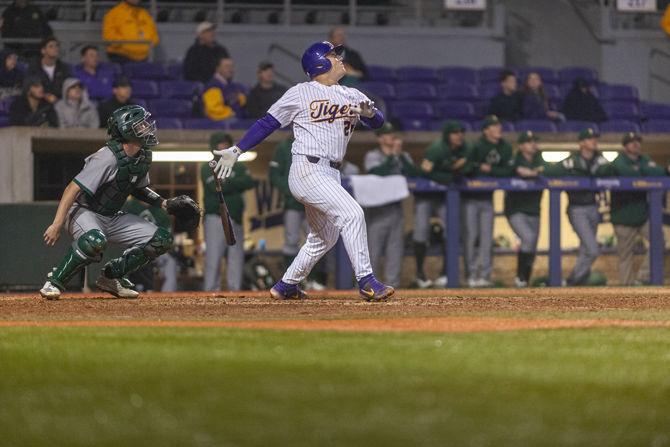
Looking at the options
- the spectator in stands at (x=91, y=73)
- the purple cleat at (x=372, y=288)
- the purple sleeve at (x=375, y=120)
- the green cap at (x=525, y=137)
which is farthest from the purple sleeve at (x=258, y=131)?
the spectator in stands at (x=91, y=73)

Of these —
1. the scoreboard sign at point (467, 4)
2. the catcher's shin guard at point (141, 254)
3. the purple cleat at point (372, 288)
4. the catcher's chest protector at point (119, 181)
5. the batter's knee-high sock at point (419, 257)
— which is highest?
the scoreboard sign at point (467, 4)

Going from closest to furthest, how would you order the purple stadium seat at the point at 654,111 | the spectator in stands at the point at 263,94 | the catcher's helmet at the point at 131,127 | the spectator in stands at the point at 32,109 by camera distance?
the catcher's helmet at the point at 131,127, the spectator in stands at the point at 32,109, the spectator in stands at the point at 263,94, the purple stadium seat at the point at 654,111

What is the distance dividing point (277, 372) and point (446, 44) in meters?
14.6

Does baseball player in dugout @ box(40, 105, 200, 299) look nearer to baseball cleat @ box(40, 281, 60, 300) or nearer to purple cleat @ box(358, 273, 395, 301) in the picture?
baseball cleat @ box(40, 281, 60, 300)

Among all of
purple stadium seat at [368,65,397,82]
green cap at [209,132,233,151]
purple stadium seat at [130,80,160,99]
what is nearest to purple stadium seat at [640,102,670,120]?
purple stadium seat at [368,65,397,82]

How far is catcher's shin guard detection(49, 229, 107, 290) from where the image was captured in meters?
8.87

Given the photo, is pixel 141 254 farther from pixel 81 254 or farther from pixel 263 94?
pixel 263 94

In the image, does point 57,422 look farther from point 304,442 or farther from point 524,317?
point 524,317

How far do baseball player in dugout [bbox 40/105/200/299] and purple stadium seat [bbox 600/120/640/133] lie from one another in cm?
899

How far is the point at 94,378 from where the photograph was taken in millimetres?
4945

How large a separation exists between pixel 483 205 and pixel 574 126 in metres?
3.10

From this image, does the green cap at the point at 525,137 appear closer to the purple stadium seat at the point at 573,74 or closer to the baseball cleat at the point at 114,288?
the purple stadium seat at the point at 573,74

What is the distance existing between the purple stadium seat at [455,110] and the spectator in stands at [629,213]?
9.53ft

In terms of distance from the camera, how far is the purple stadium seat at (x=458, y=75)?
714 inches
